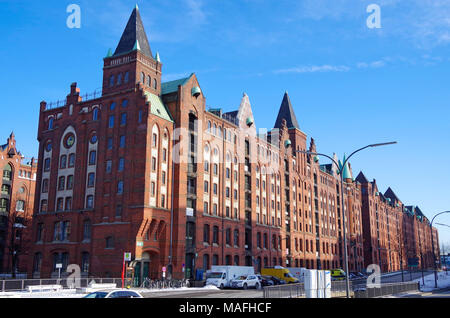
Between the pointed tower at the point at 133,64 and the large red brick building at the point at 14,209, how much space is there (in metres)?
39.3

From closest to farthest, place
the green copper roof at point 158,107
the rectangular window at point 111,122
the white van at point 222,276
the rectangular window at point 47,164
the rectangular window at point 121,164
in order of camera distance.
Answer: the white van at point 222,276
the rectangular window at point 121,164
the green copper roof at point 158,107
the rectangular window at point 111,122
the rectangular window at point 47,164

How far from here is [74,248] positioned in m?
55.8

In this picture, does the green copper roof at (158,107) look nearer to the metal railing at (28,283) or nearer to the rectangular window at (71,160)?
the rectangular window at (71,160)

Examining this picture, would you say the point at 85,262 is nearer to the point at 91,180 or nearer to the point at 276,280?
the point at 91,180

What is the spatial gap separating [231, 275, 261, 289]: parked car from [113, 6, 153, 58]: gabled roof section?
105 ft

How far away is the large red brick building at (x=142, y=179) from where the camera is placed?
53.7 meters

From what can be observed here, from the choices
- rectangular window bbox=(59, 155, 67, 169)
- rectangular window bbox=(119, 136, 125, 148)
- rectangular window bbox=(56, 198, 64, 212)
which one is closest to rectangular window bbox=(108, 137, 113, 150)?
rectangular window bbox=(119, 136, 125, 148)

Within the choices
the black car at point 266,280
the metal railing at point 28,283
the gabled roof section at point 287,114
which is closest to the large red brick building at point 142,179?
the metal railing at point 28,283

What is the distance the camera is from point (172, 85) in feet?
205

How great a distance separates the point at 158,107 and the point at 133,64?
21.1 feet

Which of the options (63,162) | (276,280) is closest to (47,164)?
(63,162)

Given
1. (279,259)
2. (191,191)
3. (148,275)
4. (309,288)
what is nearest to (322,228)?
(279,259)

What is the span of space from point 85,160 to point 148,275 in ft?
58.6
